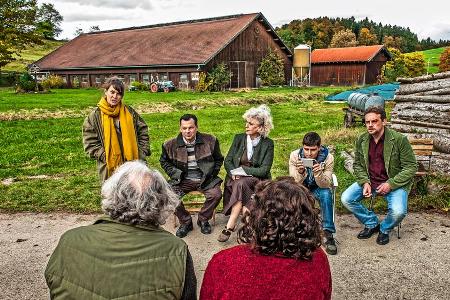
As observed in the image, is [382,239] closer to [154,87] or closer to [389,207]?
[389,207]

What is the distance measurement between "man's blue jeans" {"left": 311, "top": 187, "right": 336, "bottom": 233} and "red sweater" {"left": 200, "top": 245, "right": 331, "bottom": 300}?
2940mm

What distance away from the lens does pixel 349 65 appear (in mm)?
43594

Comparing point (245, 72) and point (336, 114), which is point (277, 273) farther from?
point (245, 72)

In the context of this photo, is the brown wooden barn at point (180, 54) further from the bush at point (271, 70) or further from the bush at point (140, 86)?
the bush at point (140, 86)

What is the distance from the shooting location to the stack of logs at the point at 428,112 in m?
6.95

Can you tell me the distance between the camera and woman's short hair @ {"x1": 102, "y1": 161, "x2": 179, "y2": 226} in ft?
7.91

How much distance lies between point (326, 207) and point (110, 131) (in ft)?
9.31

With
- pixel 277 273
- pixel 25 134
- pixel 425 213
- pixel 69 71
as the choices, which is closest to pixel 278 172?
pixel 425 213

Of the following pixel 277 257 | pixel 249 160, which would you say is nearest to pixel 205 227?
pixel 249 160

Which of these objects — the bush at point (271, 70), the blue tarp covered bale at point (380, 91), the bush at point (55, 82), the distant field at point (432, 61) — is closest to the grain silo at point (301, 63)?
the bush at point (271, 70)

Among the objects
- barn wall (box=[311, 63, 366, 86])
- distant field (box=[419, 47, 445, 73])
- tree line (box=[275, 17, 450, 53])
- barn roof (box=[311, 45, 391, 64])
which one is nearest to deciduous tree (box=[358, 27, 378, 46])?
tree line (box=[275, 17, 450, 53])

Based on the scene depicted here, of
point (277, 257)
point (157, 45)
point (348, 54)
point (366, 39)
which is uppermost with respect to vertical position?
point (366, 39)

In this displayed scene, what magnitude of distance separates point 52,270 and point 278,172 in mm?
6384

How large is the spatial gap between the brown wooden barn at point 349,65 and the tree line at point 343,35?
26.5ft
